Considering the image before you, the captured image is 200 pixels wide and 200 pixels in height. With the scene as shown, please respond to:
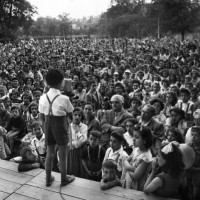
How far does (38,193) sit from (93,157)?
103cm

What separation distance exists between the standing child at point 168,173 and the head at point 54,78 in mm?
1187

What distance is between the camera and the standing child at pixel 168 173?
2.51 metres

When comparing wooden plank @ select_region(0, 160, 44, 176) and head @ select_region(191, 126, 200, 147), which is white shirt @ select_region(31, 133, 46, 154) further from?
head @ select_region(191, 126, 200, 147)

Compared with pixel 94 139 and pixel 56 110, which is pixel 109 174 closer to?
pixel 94 139

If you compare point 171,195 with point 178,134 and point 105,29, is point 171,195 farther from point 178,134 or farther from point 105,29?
point 105,29

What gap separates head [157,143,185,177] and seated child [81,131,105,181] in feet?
3.96

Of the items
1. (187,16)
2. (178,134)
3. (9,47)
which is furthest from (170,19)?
(178,134)

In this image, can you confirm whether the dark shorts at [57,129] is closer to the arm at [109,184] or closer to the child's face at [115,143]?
the arm at [109,184]

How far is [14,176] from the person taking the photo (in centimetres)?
307

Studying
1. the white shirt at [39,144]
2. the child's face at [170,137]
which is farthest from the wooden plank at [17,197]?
the child's face at [170,137]

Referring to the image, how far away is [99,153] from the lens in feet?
11.8

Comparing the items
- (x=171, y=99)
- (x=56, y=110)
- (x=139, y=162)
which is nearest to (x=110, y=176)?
(x=139, y=162)

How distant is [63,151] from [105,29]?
153ft

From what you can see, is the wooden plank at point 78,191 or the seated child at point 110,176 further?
the seated child at point 110,176
